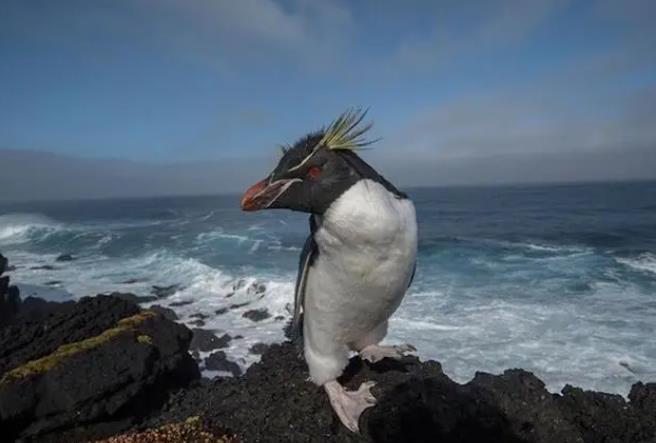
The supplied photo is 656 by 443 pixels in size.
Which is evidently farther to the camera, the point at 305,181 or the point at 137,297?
the point at 137,297

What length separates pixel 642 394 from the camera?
542 cm

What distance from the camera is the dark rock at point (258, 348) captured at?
15.2m

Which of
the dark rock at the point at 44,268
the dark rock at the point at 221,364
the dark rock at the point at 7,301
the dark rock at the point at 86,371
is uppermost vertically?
the dark rock at the point at 86,371

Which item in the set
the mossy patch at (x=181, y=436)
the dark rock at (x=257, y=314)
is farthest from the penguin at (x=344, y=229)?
the dark rock at (x=257, y=314)

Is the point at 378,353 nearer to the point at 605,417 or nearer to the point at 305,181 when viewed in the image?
the point at 305,181

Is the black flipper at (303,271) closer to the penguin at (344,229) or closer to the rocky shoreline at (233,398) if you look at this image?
the penguin at (344,229)

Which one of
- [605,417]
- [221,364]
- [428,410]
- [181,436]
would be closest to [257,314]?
[221,364]

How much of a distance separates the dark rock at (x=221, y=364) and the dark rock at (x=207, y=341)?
1066 mm

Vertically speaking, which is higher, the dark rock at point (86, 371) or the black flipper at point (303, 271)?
the black flipper at point (303, 271)

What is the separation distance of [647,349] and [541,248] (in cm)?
1853

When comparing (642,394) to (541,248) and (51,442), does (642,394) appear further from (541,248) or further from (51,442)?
(541,248)

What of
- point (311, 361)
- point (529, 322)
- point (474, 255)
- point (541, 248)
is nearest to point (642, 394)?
point (311, 361)

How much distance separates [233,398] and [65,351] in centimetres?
376

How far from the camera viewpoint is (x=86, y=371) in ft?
24.1
